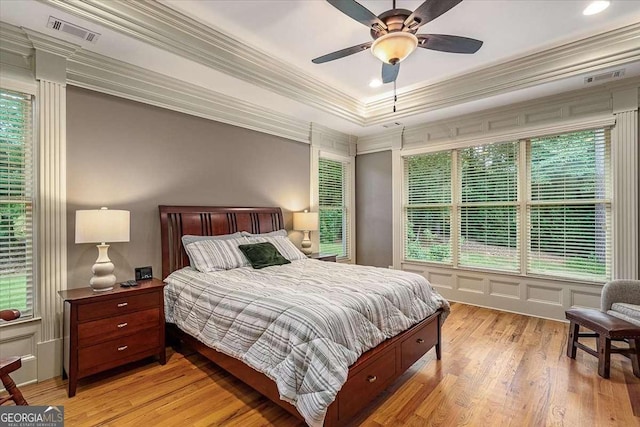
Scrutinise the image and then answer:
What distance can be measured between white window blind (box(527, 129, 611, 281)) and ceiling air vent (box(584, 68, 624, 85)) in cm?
59

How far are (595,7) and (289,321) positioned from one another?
3764mm

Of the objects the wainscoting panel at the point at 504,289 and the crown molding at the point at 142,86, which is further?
the wainscoting panel at the point at 504,289

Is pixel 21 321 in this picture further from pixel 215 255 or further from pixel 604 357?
pixel 604 357

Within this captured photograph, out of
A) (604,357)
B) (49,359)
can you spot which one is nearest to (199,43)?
(49,359)

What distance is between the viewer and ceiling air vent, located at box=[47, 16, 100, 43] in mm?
2384

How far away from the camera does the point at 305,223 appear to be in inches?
181

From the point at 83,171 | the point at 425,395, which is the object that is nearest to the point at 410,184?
the point at 425,395

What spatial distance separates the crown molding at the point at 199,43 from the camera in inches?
96.7

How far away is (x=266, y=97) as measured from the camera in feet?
12.8

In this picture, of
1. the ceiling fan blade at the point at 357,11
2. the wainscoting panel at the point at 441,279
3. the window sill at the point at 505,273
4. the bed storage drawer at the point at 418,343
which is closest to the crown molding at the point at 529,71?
the ceiling fan blade at the point at 357,11

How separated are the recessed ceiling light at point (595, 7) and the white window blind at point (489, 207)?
1.70m

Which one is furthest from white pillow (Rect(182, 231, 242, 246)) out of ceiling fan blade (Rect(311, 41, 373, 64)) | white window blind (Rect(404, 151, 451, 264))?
white window blind (Rect(404, 151, 451, 264))

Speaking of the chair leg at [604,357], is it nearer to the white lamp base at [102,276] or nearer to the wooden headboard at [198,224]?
the wooden headboard at [198,224]

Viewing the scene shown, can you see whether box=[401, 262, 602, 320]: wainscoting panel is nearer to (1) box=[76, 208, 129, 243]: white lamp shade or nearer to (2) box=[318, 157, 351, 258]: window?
(2) box=[318, 157, 351, 258]: window
